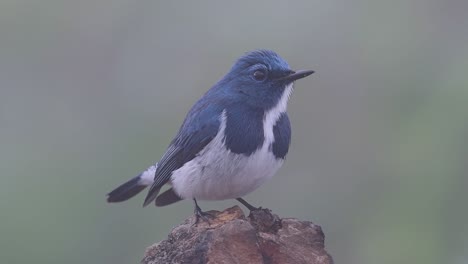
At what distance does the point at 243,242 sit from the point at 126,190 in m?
2.09

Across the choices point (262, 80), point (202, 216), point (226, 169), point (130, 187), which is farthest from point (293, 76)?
point (130, 187)

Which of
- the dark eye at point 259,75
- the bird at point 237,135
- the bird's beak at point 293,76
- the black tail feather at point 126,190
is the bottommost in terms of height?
the black tail feather at point 126,190

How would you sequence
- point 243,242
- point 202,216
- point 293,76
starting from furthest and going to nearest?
point 293,76 → point 202,216 → point 243,242

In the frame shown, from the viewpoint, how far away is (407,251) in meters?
5.85

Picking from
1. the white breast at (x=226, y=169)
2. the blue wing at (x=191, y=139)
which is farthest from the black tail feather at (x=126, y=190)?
the white breast at (x=226, y=169)

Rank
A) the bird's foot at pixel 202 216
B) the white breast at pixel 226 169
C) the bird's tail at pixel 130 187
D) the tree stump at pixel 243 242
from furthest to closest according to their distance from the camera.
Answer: the bird's tail at pixel 130 187 < the white breast at pixel 226 169 < the bird's foot at pixel 202 216 < the tree stump at pixel 243 242

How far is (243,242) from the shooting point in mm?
4004

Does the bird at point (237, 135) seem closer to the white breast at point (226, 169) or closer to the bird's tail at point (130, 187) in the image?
the white breast at point (226, 169)

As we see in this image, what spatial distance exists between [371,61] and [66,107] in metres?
2.50

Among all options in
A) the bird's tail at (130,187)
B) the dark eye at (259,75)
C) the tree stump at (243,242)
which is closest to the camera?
the tree stump at (243,242)

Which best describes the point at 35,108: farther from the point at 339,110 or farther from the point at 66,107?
the point at 339,110

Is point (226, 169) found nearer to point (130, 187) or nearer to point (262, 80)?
point (262, 80)

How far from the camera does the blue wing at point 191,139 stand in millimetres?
5023

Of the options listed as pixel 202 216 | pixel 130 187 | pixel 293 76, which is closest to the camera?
pixel 202 216
